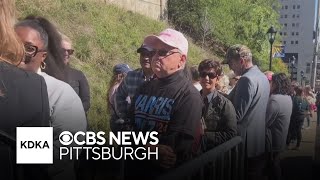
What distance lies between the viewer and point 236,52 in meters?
2.29

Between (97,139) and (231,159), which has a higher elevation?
(97,139)

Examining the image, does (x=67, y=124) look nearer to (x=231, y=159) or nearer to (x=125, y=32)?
(x=125, y=32)

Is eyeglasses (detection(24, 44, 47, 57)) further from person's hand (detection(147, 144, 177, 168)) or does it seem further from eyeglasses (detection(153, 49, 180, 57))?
person's hand (detection(147, 144, 177, 168))

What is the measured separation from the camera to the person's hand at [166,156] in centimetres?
191

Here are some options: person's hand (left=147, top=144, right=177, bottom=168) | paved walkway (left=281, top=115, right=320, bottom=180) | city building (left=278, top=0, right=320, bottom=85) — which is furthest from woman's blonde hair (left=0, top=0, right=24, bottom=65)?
paved walkway (left=281, top=115, right=320, bottom=180)

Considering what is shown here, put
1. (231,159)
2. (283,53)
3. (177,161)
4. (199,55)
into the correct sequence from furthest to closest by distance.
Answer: (231,159), (283,53), (199,55), (177,161)

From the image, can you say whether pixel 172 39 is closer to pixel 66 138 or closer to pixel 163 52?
pixel 163 52

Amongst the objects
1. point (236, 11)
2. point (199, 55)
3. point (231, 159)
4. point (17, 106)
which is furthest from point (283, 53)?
point (17, 106)

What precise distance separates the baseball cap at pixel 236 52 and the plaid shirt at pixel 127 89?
0.48 meters

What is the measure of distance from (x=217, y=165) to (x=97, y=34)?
1.11 meters

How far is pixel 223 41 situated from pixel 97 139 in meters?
0.81

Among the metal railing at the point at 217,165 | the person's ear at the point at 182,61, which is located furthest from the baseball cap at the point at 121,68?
the metal railing at the point at 217,165

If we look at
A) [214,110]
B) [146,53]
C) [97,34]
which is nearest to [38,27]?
[97,34]

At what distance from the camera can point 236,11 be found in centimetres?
221
